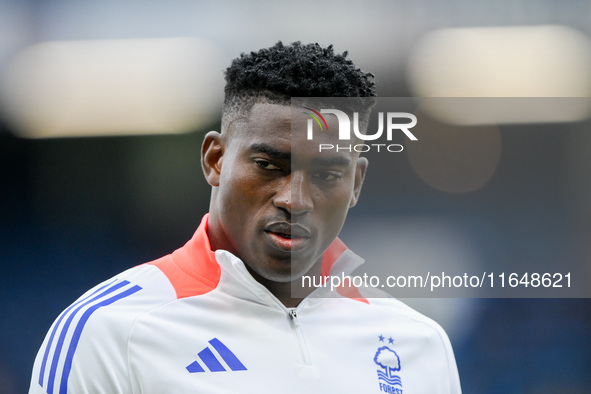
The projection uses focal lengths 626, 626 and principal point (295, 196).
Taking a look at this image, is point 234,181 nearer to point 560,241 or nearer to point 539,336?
point 560,241

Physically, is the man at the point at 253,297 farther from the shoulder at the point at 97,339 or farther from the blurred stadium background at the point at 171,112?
the blurred stadium background at the point at 171,112

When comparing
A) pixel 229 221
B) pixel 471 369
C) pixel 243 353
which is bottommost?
pixel 471 369

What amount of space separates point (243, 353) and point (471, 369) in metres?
2.92

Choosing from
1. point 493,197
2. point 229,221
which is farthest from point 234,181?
point 493,197

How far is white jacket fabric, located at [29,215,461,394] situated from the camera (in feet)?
4.60

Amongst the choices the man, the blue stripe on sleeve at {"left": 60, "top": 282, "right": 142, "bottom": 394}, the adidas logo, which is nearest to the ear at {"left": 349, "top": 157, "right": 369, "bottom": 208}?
the man

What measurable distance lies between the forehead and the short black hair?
30mm

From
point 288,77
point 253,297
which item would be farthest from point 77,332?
point 288,77

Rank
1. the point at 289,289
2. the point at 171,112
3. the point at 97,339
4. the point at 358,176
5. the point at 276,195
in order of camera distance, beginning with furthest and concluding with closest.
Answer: the point at 171,112 → the point at 358,176 → the point at 289,289 → the point at 276,195 → the point at 97,339

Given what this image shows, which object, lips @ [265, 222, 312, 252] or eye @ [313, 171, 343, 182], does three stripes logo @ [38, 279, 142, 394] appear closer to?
lips @ [265, 222, 312, 252]

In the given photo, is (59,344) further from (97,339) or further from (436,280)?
(436,280)

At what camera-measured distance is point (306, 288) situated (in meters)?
1.67

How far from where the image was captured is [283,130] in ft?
4.95

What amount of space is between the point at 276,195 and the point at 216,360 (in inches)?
16.3
